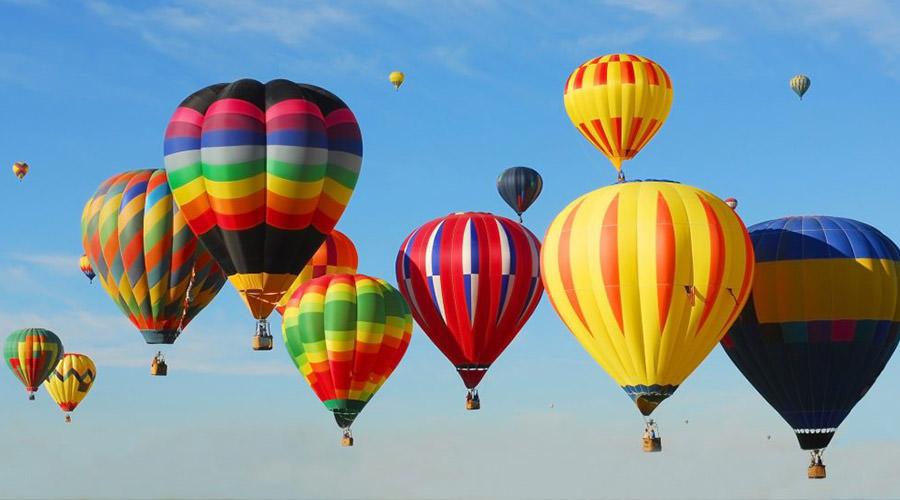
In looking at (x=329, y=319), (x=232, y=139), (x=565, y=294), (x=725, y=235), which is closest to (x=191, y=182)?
(x=232, y=139)

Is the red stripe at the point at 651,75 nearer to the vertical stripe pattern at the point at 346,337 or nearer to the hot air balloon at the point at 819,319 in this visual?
the hot air balloon at the point at 819,319

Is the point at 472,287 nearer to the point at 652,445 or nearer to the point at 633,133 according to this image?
the point at 633,133

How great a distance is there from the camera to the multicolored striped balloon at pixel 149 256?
3688cm

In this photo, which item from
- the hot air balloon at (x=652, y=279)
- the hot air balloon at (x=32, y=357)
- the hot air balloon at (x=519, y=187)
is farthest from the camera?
the hot air balloon at (x=32, y=357)

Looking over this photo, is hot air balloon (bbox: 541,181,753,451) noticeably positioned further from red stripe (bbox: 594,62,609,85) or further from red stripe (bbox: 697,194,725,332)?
red stripe (bbox: 594,62,609,85)

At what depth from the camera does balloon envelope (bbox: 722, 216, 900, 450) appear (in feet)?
109

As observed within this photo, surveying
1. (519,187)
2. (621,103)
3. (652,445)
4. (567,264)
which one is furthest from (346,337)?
(652,445)

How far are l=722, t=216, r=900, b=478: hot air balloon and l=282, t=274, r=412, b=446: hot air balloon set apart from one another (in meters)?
8.25

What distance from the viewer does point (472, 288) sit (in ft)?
127

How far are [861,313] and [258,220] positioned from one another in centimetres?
1250

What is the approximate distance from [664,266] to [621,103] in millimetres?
9542

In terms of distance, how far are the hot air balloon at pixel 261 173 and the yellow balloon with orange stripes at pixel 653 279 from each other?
580 centimetres

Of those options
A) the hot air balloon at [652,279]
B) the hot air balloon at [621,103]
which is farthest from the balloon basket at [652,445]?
the hot air balloon at [621,103]

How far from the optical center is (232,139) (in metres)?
33.7
